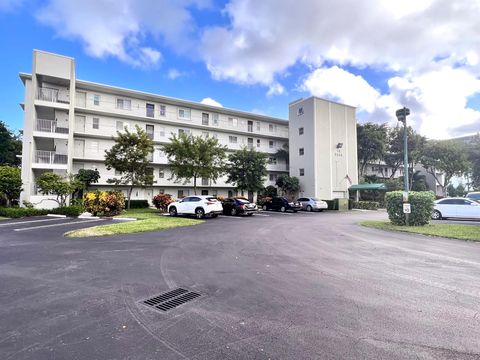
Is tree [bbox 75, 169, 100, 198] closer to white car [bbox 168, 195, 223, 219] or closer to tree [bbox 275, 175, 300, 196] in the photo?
white car [bbox 168, 195, 223, 219]

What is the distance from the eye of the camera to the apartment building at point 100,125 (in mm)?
24516

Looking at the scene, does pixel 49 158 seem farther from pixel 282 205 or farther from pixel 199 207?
pixel 282 205

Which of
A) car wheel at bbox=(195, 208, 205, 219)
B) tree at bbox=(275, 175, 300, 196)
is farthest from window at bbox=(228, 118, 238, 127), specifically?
car wheel at bbox=(195, 208, 205, 219)

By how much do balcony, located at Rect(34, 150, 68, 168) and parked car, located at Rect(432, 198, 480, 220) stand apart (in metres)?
30.0

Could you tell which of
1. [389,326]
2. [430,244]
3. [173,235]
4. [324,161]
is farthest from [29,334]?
[324,161]

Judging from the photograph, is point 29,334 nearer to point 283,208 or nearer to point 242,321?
point 242,321

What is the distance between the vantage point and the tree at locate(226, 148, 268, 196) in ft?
96.2

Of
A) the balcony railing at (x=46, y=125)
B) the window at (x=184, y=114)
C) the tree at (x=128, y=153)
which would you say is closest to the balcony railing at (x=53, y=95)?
the balcony railing at (x=46, y=125)

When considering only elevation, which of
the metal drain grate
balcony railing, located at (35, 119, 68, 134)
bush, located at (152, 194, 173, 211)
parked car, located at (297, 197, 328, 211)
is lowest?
the metal drain grate

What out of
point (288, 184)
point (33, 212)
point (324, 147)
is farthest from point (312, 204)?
point (33, 212)

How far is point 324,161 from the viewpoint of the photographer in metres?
35.3

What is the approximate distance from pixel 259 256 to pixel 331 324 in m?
4.01

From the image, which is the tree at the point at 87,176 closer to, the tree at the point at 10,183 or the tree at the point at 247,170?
the tree at the point at 10,183

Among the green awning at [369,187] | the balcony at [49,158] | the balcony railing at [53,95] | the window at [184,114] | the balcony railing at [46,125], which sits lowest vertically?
the green awning at [369,187]
